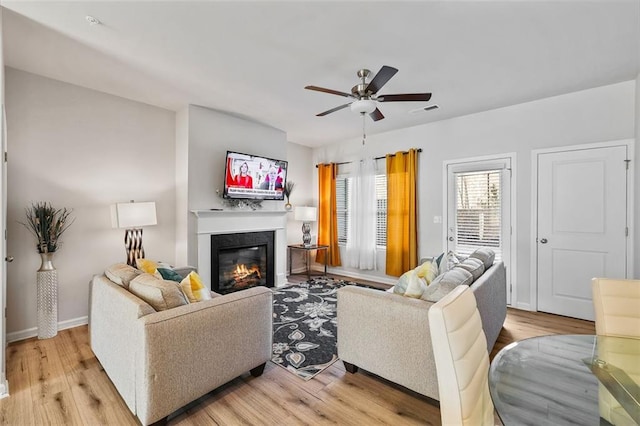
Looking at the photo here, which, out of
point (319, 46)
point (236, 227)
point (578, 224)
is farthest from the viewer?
point (236, 227)

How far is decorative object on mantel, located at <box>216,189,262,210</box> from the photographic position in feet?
14.1

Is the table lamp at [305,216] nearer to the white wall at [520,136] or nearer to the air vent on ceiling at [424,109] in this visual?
the white wall at [520,136]

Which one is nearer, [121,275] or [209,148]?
[121,275]

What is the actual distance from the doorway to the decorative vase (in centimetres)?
545

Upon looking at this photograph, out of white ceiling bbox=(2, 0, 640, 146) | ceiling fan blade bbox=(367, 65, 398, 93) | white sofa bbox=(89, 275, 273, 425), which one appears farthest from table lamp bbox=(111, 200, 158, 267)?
ceiling fan blade bbox=(367, 65, 398, 93)

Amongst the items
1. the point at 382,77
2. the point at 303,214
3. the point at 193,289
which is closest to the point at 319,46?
the point at 382,77

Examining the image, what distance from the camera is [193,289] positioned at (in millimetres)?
2168

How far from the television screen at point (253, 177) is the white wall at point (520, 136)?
1.90 m

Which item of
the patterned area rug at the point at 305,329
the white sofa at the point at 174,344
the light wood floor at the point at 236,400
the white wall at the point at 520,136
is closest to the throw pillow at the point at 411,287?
the light wood floor at the point at 236,400

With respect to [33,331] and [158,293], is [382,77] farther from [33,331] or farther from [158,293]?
[33,331]

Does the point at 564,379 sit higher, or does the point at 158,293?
the point at 158,293

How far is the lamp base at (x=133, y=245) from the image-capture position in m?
3.46

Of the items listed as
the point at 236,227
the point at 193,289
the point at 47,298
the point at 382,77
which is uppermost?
the point at 382,77

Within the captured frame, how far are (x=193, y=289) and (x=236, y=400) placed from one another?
0.81 m
